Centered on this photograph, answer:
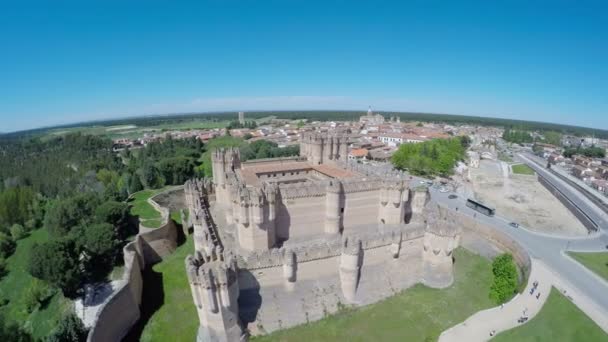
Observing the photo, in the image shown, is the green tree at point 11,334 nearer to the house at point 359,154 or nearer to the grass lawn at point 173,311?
the grass lawn at point 173,311

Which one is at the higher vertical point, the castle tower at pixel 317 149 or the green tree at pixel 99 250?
the castle tower at pixel 317 149

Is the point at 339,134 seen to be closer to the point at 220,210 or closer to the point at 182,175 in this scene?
the point at 220,210

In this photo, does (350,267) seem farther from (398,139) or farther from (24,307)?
(398,139)

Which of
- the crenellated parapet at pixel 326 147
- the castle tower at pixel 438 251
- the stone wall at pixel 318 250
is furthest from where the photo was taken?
the crenellated parapet at pixel 326 147

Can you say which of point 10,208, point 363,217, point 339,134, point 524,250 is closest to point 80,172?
point 10,208

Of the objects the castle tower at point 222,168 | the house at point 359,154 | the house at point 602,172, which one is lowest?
the house at point 602,172

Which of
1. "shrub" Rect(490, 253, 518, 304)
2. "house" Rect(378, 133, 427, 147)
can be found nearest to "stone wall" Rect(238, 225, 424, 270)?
"shrub" Rect(490, 253, 518, 304)

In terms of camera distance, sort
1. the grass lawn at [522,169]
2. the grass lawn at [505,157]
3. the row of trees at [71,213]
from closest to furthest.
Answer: the row of trees at [71,213]
the grass lawn at [522,169]
the grass lawn at [505,157]

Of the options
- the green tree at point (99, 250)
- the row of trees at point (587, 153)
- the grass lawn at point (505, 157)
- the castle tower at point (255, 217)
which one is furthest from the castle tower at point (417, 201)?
the row of trees at point (587, 153)
